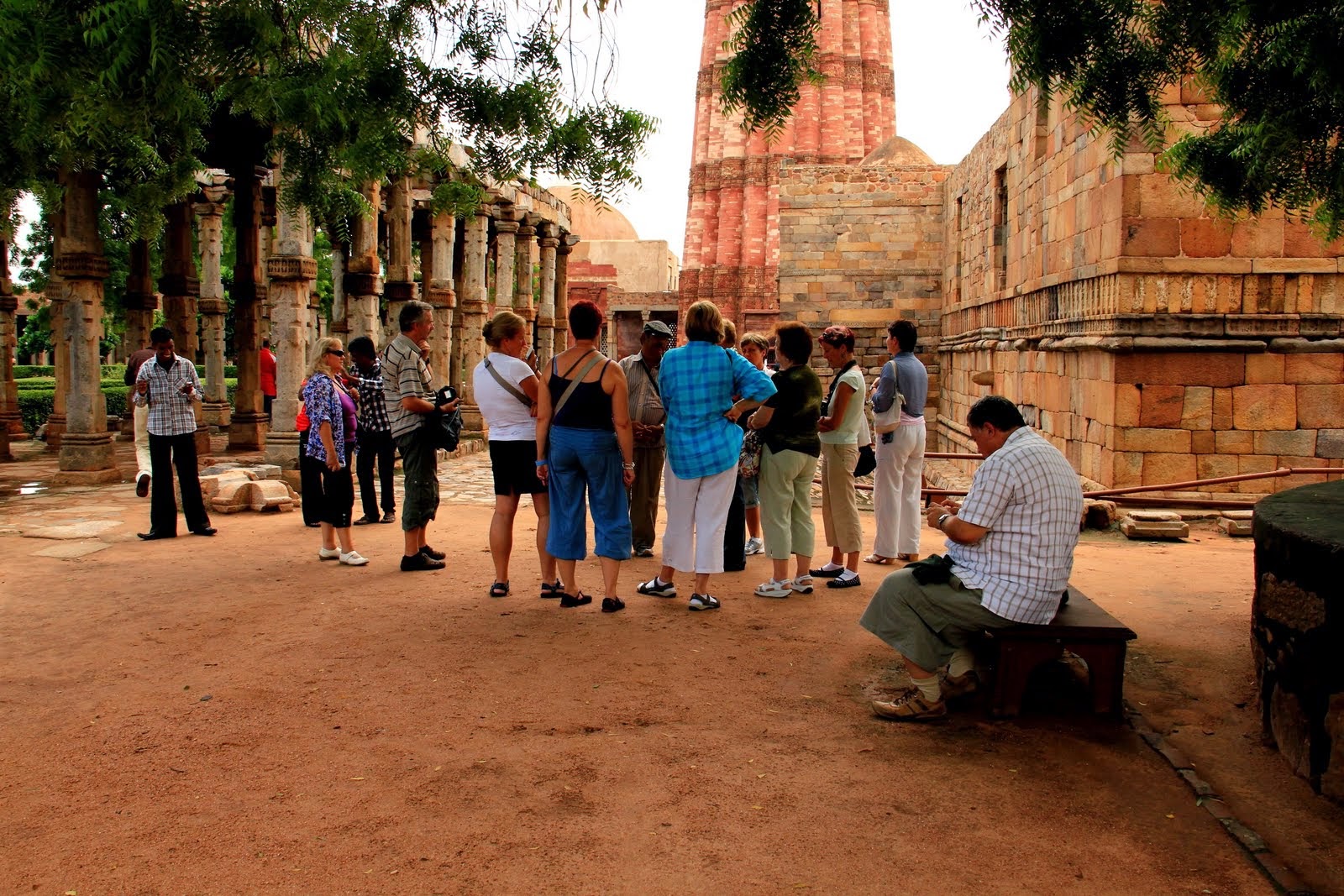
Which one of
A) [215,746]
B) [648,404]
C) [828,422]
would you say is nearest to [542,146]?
[648,404]

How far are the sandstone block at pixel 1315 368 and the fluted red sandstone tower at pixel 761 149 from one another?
24.3 metres

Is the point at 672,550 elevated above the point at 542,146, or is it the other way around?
the point at 542,146

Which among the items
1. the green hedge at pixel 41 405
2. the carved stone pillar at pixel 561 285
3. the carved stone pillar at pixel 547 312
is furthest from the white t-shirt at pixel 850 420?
the carved stone pillar at pixel 561 285

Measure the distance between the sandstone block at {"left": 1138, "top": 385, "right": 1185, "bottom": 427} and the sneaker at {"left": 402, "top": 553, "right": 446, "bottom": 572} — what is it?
21.9ft

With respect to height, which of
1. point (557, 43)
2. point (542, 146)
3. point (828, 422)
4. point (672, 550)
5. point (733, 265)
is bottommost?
point (672, 550)

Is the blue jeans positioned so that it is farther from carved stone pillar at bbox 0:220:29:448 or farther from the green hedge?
the green hedge

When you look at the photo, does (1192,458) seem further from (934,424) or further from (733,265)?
(733,265)

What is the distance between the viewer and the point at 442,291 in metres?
17.9

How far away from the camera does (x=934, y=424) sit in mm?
21953

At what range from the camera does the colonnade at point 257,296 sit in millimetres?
11945

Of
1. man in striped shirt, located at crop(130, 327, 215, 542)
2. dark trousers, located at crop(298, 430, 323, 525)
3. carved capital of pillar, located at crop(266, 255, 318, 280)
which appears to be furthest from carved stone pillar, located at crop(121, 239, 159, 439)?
dark trousers, located at crop(298, 430, 323, 525)

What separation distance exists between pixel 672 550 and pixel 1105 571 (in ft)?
11.2

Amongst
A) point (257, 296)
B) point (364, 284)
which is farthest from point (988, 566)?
point (257, 296)

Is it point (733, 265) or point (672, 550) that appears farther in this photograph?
point (733, 265)
